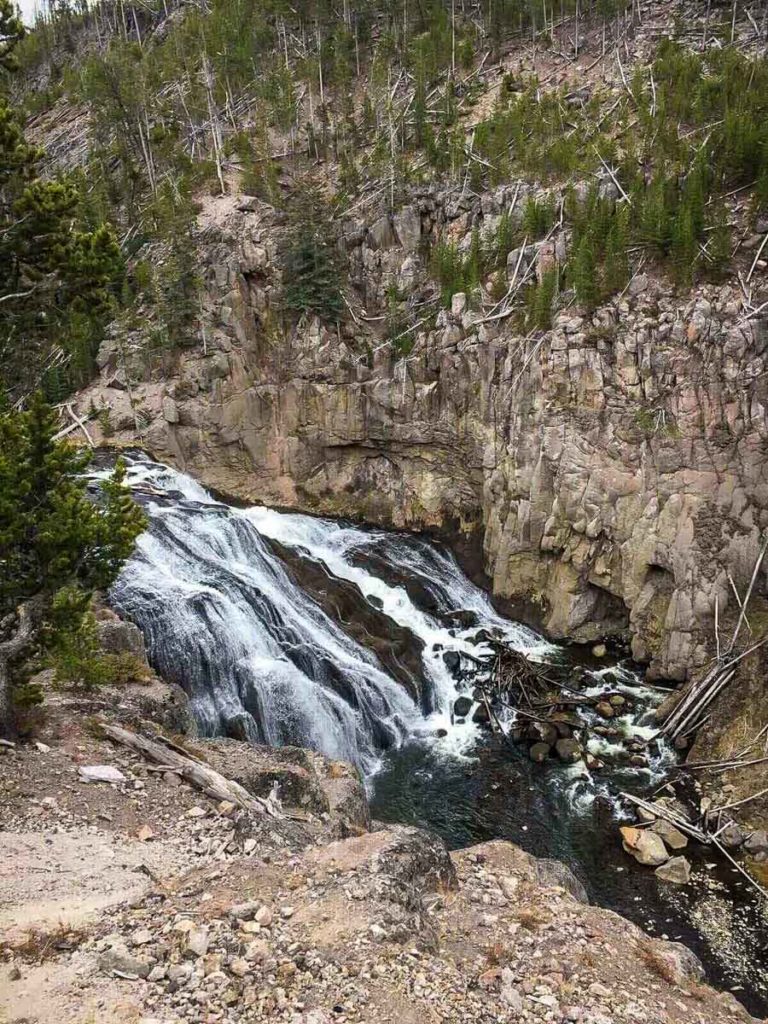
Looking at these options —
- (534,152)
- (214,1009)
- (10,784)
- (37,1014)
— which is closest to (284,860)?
(214,1009)

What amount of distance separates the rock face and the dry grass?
68.1 feet

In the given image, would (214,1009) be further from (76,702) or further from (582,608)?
(582,608)

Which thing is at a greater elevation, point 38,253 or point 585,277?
point 38,253

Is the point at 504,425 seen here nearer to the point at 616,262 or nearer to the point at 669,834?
the point at 616,262

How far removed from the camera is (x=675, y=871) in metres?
16.0

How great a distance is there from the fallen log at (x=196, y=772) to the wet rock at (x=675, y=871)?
1010cm

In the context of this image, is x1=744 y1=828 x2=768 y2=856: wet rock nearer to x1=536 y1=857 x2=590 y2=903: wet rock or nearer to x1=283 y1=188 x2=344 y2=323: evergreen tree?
x1=536 y1=857 x2=590 y2=903: wet rock

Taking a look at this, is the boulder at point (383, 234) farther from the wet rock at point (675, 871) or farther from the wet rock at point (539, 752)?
the wet rock at point (675, 871)

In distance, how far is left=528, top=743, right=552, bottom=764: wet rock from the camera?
2053cm

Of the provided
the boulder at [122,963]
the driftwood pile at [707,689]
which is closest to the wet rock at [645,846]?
the driftwood pile at [707,689]

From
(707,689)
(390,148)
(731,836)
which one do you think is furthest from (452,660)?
(390,148)

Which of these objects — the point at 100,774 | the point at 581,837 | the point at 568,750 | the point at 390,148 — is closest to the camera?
the point at 100,774

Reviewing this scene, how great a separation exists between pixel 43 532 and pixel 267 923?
20.8ft

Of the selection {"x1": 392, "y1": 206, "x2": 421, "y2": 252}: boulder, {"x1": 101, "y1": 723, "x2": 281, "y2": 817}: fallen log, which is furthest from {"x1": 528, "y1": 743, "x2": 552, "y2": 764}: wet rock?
{"x1": 392, "y1": 206, "x2": 421, "y2": 252}: boulder
